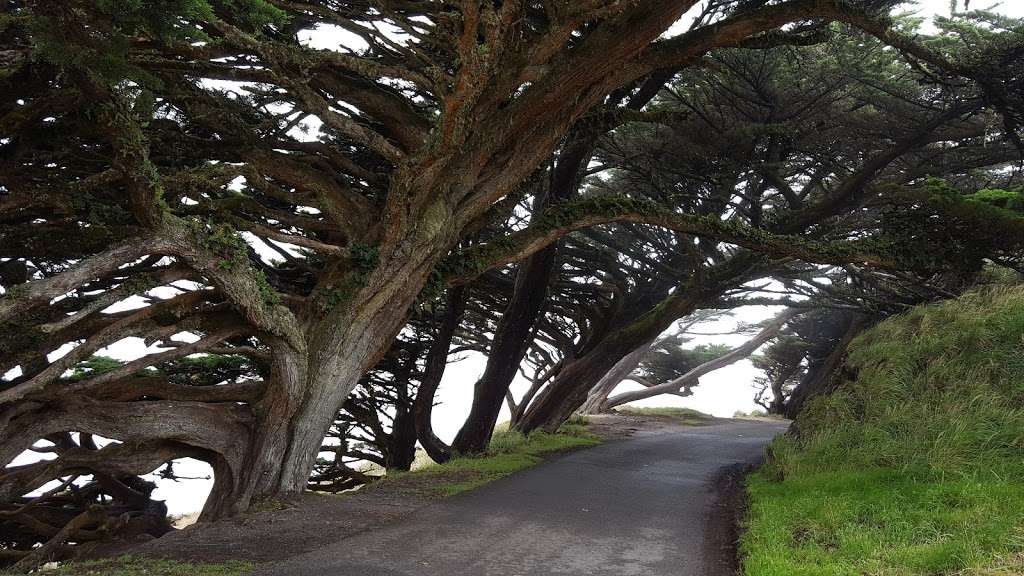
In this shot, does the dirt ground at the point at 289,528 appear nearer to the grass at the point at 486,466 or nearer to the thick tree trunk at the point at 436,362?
the grass at the point at 486,466

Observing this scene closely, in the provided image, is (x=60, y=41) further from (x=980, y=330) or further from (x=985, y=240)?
(x=980, y=330)

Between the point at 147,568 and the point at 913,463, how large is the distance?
21.6 ft

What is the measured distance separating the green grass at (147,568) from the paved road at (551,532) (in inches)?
11.0

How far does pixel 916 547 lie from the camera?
4.86 meters

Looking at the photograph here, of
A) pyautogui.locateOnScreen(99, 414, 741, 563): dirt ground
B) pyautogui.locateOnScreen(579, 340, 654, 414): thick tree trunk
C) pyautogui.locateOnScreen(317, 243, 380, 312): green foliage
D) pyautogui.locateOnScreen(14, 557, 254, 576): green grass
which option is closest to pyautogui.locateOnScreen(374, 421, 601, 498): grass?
pyautogui.locateOnScreen(99, 414, 741, 563): dirt ground

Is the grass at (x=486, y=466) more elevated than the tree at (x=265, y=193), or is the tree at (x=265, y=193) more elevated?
the tree at (x=265, y=193)

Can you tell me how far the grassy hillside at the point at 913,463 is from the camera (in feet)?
15.9

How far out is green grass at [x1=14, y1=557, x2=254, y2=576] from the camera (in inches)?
188

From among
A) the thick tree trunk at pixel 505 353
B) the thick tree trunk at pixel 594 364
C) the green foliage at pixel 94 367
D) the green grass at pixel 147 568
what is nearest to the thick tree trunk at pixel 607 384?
the thick tree trunk at pixel 594 364

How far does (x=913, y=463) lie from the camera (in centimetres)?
671

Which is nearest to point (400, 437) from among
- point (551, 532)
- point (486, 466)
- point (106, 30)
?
point (486, 466)

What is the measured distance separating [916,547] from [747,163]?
8.47m

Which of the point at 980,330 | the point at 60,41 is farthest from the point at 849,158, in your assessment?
the point at 60,41

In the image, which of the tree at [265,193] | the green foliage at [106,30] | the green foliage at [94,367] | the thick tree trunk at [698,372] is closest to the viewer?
the green foliage at [106,30]
